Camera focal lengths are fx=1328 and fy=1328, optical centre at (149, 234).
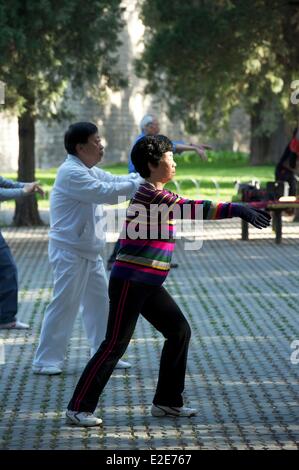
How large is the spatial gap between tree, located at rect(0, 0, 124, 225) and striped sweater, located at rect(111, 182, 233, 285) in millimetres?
11707

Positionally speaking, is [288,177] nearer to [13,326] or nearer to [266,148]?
[13,326]

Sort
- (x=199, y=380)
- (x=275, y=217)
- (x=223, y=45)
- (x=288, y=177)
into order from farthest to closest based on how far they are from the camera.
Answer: (x=288, y=177) → (x=223, y=45) → (x=275, y=217) → (x=199, y=380)

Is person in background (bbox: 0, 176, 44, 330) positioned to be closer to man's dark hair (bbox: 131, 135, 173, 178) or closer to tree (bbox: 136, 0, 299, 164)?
man's dark hair (bbox: 131, 135, 173, 178)

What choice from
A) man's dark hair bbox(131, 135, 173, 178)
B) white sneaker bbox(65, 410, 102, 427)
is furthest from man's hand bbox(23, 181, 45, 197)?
white sneaker bbox(65, 410, 102, 427)

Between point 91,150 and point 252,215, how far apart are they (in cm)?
198

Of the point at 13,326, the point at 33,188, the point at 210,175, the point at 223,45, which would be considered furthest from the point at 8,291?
the point at 210,175

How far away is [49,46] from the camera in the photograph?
20.4 m

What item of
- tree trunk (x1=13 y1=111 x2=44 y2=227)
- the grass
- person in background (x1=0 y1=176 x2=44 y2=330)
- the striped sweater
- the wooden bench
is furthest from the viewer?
the grass

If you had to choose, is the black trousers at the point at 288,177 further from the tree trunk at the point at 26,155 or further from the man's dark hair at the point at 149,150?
the man's dark hair at the point at 149,150

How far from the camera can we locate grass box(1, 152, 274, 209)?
1203 inches

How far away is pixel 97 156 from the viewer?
347 inches

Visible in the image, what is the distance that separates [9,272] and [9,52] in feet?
28.0

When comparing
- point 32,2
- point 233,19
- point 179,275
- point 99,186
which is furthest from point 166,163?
point 233,19

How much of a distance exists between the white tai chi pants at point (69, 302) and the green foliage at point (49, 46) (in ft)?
32.6
